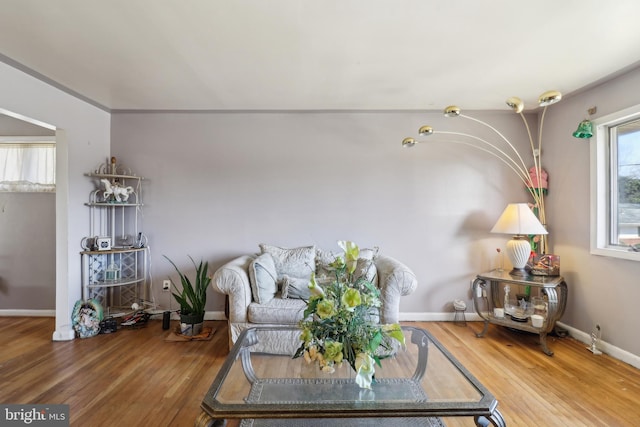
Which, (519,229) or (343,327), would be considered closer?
(343,327)

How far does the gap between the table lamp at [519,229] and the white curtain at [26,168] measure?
190 inches

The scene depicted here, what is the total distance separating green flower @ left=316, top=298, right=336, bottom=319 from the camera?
1.18 m

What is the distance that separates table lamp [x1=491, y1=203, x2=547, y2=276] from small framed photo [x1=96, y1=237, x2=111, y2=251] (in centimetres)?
388

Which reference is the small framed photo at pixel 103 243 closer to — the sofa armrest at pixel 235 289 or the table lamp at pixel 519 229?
the sofa armrest at pixel 235 289

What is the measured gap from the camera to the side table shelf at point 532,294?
2.49 metres

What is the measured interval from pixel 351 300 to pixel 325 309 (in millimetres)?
113

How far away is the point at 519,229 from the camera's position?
2.72 m

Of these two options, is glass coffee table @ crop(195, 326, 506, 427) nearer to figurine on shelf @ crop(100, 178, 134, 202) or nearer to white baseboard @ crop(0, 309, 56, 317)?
figurine on shelf @ crop(100, 178, 134, 202)

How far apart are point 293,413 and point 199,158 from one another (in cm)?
285

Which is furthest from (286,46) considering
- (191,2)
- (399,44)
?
(399,44)

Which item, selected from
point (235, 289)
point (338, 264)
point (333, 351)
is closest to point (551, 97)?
point (338, 264)

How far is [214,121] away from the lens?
Answer: 327 centimetres

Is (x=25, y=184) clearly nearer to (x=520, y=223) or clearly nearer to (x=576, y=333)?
(x=520, y=223)

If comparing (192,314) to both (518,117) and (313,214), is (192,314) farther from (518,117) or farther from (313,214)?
(518,117)
